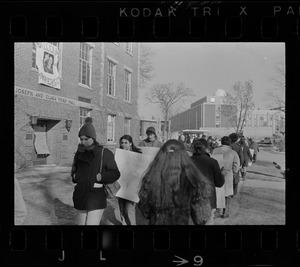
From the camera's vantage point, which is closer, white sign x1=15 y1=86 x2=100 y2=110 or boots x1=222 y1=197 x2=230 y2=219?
white sign x1=15 y1=86 x2=100 y2=110

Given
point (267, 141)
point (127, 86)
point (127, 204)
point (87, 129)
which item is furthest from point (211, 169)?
point (87, 129)

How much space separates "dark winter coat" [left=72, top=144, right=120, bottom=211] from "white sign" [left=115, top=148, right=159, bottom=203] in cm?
7

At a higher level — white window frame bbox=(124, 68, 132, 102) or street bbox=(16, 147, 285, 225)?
white window frame bbox=(124, 68, 132, 102)

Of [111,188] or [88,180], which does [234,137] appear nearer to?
Result: [111,188]

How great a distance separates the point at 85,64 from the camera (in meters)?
4.05
